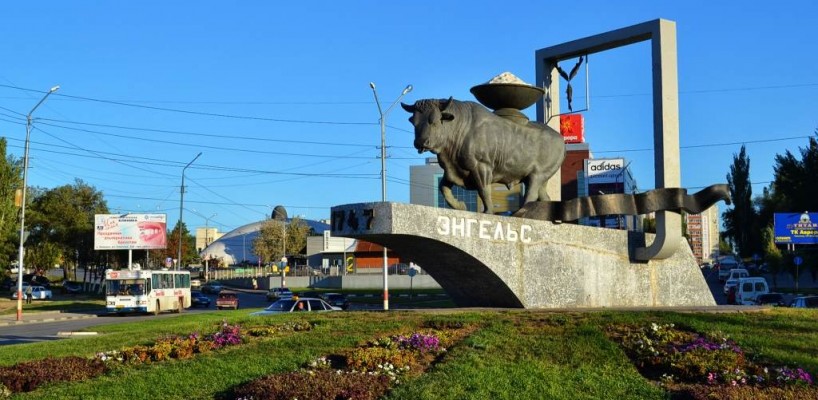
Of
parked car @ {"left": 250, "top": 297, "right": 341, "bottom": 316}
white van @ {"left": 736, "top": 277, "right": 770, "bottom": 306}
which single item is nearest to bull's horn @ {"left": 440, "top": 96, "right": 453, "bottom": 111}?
parked car @ {"left": 250, "top": 297, "right": 341, "bottom": 316}

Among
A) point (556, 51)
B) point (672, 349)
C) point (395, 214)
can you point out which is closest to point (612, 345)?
point (672, 349)

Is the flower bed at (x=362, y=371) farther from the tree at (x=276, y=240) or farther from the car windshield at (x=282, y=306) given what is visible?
the tree at (x=276, y=240)

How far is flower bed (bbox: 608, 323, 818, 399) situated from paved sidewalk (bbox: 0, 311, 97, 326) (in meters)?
33.8

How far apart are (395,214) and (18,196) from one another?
99.2 feet

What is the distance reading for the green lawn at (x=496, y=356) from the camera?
9289 millimetres

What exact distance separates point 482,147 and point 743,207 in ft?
249

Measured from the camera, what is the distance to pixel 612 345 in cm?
1100

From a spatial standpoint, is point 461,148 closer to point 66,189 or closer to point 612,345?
point 612,345

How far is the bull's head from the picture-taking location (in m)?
15.5

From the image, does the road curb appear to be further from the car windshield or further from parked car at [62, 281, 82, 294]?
parked car at [62, 281, 82, 294]

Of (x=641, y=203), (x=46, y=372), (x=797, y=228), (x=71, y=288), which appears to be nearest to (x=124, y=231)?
(x=71, y=288)

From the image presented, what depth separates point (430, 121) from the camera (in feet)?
50.8

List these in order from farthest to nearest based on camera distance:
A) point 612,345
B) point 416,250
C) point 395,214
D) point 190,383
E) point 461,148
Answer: point 461,148 → point 416,250 → point 395,214 → point 612,345 → point 190,383

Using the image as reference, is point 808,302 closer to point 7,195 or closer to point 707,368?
point 707,368
